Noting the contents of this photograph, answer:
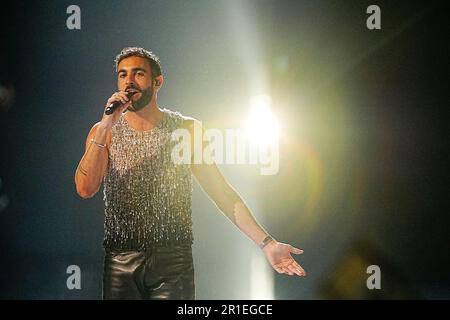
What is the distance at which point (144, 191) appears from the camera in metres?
2.17

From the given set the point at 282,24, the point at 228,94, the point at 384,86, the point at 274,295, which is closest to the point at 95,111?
the point at 228,94

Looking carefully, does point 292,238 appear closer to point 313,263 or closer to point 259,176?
point 313,263

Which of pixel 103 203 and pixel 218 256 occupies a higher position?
pixel 103 203

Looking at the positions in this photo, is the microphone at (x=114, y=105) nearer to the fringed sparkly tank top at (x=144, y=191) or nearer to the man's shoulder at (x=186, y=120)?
the fringed sparkly tank top at (x=144, y=191)

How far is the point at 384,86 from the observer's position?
2.32m

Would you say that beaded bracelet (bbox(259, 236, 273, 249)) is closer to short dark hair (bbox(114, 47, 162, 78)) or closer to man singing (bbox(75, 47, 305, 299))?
man singing (bbox(75, 47, 305, 299))

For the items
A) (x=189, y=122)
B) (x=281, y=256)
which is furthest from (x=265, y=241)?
(x=189, y=122)

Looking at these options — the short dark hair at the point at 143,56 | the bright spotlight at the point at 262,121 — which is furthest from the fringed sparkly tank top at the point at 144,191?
the bright spotlight at the point at 262,121

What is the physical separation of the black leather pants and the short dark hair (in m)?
0.83

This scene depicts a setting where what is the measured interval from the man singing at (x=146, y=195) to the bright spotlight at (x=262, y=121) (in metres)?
0.29

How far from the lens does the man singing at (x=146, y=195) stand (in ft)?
6.98

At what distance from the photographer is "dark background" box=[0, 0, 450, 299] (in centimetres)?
229

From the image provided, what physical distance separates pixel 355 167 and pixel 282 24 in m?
0.77
